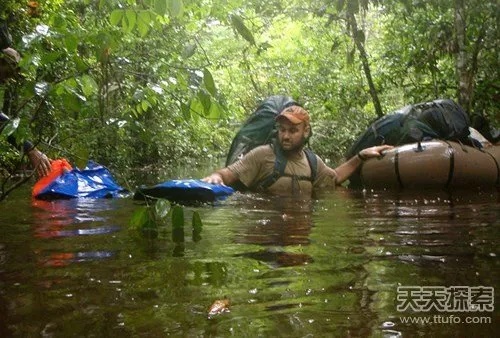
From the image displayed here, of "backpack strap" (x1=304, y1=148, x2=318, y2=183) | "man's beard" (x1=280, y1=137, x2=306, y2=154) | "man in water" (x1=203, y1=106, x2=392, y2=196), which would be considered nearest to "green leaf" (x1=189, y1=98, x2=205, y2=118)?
"man in water" (x1=203, y1=106, x2=392, y2=196)

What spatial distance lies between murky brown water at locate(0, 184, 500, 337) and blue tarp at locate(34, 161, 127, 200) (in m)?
1.42

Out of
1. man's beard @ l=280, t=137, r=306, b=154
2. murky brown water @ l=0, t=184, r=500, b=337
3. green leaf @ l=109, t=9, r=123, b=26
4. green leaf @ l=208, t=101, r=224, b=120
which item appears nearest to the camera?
murky brown water @ l=0, t=184, r=500, b=337

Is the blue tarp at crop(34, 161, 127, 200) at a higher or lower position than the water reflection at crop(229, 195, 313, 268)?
higher

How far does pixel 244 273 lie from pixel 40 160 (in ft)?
9.01

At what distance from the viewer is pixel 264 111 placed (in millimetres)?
7199

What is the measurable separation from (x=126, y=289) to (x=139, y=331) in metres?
0.44

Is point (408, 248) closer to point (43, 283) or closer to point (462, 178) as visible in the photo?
point (43, 283)

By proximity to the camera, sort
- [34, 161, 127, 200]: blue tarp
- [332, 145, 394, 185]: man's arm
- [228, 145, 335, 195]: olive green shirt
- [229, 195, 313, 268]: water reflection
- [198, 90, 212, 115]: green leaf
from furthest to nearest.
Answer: [332, 145, 394, 185]: man's arm < [228, 145, 335, 195]: olive green shirt < [34, 161, 127, 200]: blue tarp < [229, 195, 313, 268]: water reflection < [198, 90, 212, 115]: green leaf

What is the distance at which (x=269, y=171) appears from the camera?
6227 millimetres

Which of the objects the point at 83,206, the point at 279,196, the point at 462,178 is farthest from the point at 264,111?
the point at 83,206

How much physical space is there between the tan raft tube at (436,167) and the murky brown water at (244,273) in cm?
252

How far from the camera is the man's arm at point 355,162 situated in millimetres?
7013

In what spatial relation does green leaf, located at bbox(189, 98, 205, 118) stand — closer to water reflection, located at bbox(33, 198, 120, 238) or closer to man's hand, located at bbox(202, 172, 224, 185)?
water reflection, located at bbox(33, 198, 120, 238)

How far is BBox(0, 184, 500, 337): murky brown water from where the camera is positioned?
166cm
